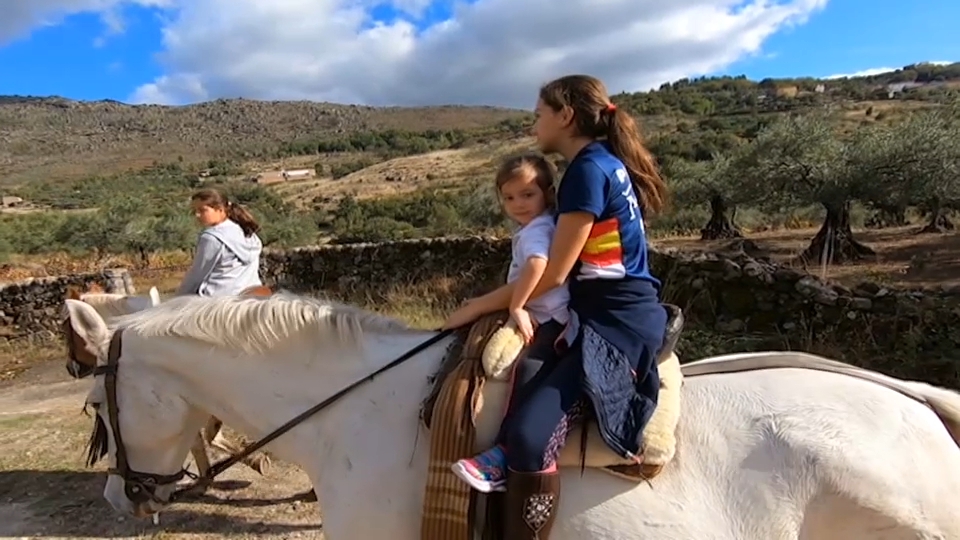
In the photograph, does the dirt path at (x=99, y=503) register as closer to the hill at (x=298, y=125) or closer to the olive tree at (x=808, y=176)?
the olive tree at (x=808, y=176)

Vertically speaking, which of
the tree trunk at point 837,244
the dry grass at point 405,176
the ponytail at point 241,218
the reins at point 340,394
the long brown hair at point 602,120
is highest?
the dry grass at point 405,176

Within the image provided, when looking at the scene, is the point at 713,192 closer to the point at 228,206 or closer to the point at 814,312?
the point at 814,312

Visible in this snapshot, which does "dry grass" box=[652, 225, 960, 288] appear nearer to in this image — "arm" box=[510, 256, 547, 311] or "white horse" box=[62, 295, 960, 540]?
"white horse" box=[62, 295, 960, 540]

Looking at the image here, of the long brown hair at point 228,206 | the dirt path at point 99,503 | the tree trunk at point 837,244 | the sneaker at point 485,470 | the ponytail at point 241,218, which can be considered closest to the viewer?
the sneaker at point 485,470

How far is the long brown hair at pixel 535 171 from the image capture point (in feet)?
8.21

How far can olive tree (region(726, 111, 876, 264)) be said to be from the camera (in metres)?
14.5

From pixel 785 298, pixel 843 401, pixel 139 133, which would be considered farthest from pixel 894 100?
pixel 139 133

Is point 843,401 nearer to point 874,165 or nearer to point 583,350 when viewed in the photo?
point 583,350

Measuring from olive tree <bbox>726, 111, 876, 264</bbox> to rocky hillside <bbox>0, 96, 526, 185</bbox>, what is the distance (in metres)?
70.5

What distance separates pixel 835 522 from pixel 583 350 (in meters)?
1.03

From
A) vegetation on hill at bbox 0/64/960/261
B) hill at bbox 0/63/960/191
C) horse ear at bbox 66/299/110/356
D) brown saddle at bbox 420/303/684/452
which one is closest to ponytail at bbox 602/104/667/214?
brown saddle at bbox 420/303/684/452

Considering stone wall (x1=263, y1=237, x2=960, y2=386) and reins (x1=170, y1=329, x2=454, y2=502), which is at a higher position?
reins (x1=170, y1=329, x2=454, y2=502)

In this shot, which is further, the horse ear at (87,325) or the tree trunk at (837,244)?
the tree trunk at (837,244)

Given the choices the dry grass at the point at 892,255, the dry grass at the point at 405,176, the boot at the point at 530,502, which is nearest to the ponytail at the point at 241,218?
the boot at the point at 530,502
